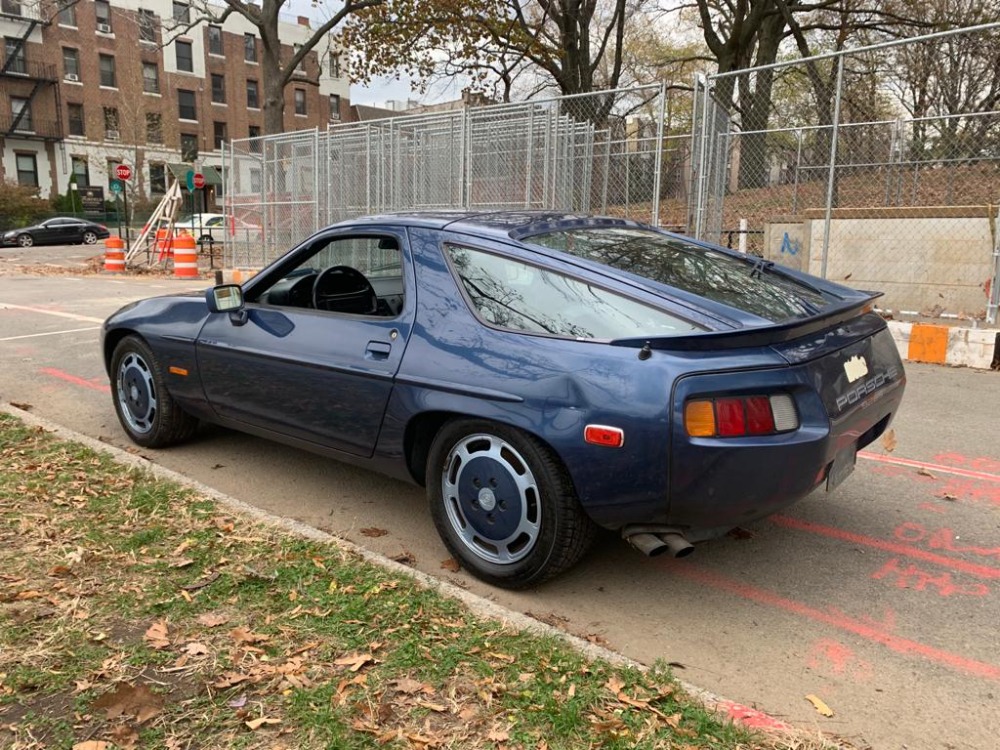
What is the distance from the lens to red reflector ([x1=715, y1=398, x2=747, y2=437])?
2791mm

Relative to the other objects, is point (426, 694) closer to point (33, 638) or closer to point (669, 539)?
point (669, 539)

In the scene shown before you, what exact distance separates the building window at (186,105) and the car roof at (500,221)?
2090 inches

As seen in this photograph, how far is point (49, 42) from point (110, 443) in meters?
50.2

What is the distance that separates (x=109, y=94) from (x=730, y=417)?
176 ft

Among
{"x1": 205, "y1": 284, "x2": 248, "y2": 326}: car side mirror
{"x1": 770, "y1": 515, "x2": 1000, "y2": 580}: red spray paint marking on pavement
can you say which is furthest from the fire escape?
{"x1": 770, "y1": 515, "x2": 1000, "y2": 580}: red spray paint marking on pavement

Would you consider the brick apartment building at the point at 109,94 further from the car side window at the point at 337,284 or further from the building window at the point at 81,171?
the car side window at the point at 337,284

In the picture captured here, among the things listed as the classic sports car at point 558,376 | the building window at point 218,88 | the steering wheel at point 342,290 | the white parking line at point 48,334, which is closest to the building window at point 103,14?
the building window at point 218,88

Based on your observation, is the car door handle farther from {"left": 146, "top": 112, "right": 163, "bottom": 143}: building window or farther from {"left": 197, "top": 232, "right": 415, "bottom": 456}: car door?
{"left": 146, "top": 112, "right": 163, "bottom": 143}: building window

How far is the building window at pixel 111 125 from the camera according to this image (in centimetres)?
4759

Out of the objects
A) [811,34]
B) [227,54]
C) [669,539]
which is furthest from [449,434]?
[227,54]

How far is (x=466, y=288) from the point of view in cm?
351

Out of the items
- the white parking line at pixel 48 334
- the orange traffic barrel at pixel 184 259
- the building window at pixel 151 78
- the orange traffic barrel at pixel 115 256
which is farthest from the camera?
the building window at pixel 151 78

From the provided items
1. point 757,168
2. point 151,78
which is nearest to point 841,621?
point 757,168

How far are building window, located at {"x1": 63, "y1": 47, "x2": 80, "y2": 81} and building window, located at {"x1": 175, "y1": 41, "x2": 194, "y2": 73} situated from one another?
6043 millimetres
